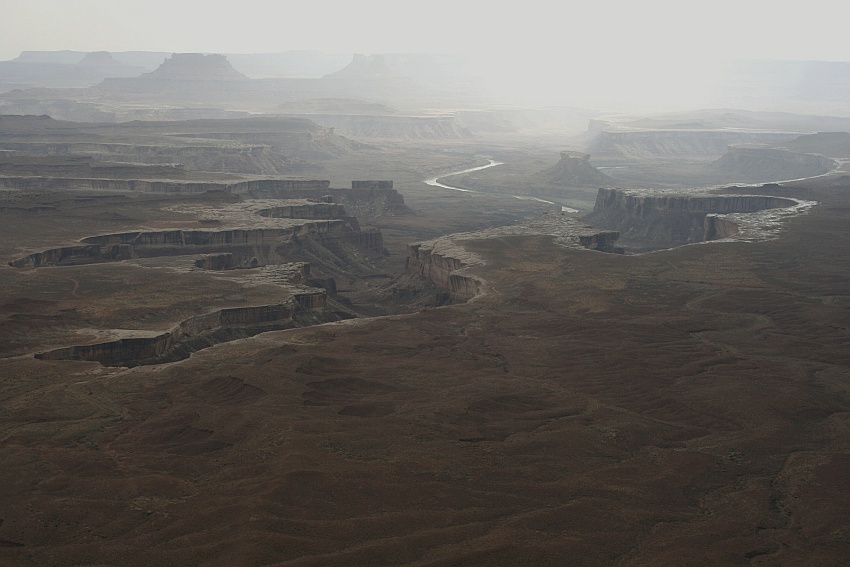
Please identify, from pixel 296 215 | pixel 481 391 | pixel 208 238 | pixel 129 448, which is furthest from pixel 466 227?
pixel 129 448

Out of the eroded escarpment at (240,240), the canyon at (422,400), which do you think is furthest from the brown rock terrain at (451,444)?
the eroded escarpment at (240,240)

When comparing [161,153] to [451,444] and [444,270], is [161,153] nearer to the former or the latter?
[444,270]

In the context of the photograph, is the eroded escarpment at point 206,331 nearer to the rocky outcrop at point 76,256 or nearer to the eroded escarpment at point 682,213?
the rocky outcrop at point 76,256

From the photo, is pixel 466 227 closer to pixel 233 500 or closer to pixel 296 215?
pixel 296 215

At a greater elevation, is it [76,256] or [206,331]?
[76,256]

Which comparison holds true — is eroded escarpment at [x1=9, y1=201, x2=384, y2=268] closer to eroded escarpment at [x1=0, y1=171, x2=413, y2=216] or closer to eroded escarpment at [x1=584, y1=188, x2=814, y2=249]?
eroded escarpment at [x1=0, y1=171, x2=413, y2=216]

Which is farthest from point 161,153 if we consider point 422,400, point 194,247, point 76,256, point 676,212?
point 422,400
